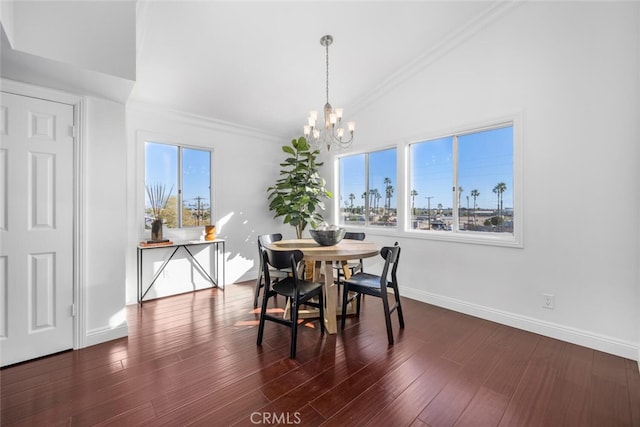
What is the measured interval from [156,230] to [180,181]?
0.80 metres

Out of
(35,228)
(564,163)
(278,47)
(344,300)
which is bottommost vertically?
(344,300)

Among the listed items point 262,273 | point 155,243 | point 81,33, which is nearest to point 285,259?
point 262,273

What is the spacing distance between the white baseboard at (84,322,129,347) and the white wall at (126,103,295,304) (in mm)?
1021

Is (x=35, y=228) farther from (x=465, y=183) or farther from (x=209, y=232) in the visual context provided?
(x=465, y=183)

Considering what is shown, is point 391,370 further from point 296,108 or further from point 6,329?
point 296,108

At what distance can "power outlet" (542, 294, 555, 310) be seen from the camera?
2584mm

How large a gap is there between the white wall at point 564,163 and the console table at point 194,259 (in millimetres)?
3221

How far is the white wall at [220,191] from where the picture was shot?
3.48 metres

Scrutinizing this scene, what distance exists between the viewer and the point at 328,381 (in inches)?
74.8

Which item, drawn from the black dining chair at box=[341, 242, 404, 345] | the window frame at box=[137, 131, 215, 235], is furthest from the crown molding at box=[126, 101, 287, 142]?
the black dining chair at box=[341, 242, 404, 345]

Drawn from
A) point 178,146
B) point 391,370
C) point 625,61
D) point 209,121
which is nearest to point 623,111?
point 625,61

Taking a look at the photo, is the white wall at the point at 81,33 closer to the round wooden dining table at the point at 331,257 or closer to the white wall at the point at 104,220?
the white wall at the point at 104,220

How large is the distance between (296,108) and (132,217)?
8.84ft

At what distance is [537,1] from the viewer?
2594mm
